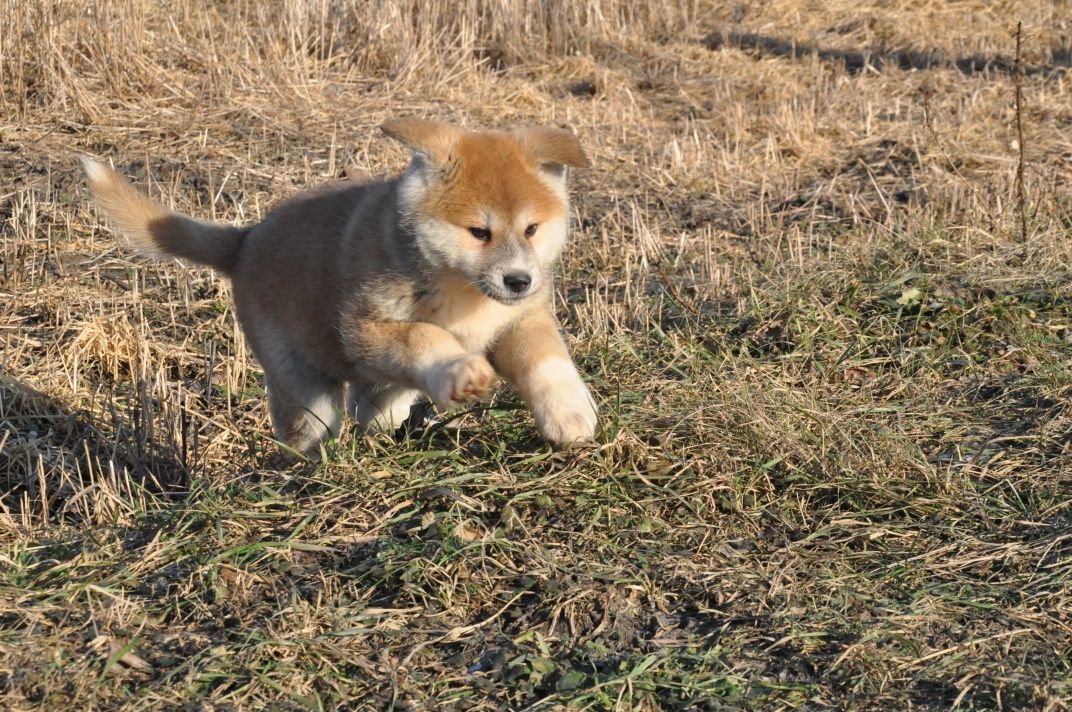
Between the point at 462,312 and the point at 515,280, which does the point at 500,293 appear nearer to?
the point at 515,280

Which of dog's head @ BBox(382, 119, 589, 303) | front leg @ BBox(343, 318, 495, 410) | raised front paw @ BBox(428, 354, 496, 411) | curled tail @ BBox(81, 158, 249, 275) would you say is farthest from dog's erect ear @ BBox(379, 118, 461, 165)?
curled tail @ BBox(81, 158, 249, 275)

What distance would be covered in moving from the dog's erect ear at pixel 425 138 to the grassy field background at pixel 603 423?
72 centimetres

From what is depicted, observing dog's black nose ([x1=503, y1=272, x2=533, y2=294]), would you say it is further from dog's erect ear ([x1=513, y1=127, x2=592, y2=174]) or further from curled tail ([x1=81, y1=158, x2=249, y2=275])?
curled tail ([x1=81, y1=158, x2=249, y2=275])

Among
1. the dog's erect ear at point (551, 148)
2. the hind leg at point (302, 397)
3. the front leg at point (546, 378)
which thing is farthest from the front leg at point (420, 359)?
the dog's erect ear at point (551, 148)

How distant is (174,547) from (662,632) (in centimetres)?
150

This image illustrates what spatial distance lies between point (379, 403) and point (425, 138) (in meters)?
1.24

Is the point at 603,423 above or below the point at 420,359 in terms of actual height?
below

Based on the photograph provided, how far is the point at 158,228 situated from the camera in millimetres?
5426

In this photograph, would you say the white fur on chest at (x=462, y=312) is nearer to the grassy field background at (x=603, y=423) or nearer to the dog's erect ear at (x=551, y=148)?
the grassy field background at (x=603, y=423)

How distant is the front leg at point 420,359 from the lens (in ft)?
13.5

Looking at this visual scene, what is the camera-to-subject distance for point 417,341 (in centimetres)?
446

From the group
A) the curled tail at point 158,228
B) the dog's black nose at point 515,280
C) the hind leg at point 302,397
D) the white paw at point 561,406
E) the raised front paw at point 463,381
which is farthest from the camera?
the curled tail at point 158,228

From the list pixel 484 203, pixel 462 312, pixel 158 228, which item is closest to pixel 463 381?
pixel 462 312

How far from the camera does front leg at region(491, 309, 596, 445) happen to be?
430 cm
